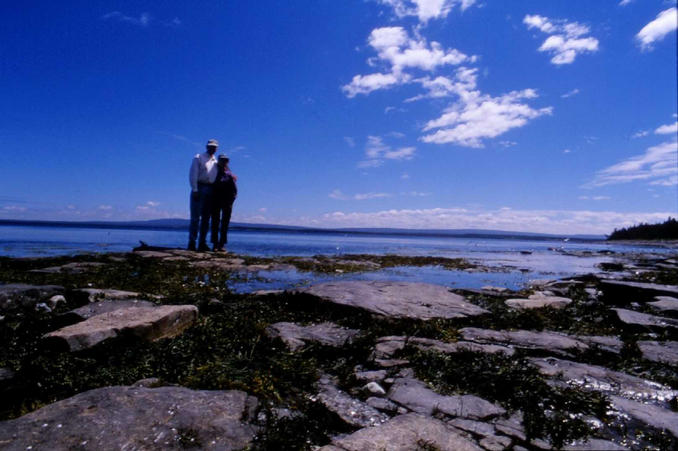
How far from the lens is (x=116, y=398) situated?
7.89ft

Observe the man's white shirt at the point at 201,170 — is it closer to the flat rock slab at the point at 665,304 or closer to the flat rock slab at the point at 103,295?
the flat rock slab at the point at 103,295

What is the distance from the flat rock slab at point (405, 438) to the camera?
6.79 ft

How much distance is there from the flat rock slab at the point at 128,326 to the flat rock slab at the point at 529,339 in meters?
3.45

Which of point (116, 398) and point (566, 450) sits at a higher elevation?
point (116, 398)

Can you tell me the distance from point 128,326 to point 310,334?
1894mm

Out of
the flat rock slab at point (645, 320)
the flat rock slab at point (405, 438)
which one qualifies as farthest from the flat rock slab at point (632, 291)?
the flat rock slab at point (405, 438)

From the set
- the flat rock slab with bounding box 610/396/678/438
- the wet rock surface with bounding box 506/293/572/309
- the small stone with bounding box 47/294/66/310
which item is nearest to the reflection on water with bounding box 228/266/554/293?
the wet rock surface with bounding box 506/293/572/309

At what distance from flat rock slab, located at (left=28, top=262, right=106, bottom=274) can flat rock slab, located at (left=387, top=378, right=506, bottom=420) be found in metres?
9.03

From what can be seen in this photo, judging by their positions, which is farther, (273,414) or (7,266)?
(7,266)

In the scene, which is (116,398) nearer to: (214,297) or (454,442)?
(454,442)

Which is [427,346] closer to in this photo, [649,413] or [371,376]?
[371,376]

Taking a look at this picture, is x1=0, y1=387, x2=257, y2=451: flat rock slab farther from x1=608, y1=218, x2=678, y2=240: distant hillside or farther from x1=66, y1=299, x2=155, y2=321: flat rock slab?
x1=608, y1=218, x2=678, y2=240: distant hillside

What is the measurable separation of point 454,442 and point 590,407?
1319 mm

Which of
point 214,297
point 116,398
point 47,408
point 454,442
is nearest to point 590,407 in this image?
point 454,442
